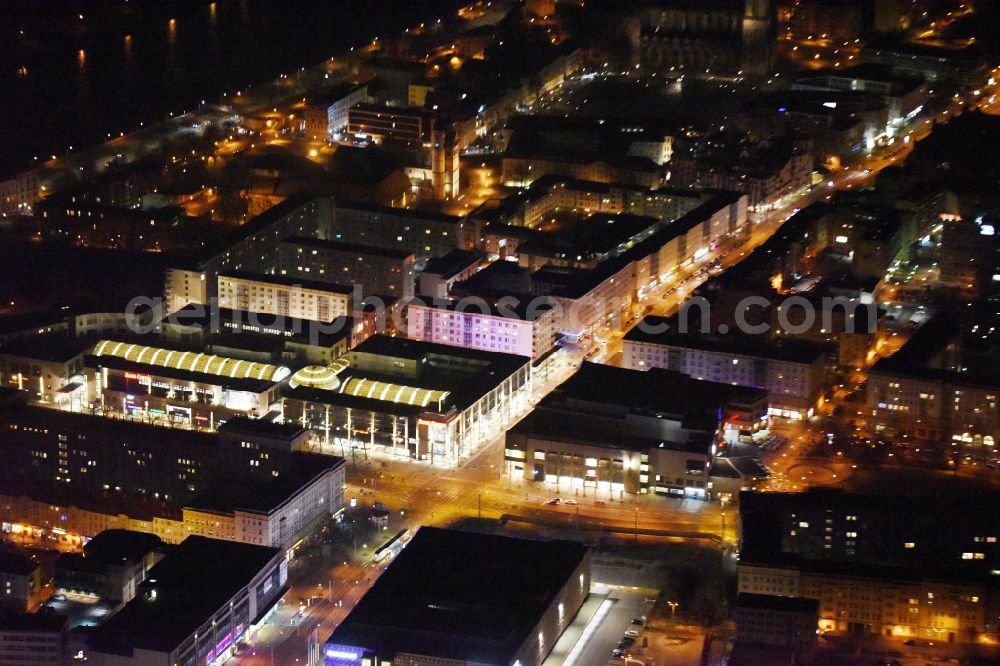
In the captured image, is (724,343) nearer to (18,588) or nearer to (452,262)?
(452,262)

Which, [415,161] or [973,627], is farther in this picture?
[415,161]

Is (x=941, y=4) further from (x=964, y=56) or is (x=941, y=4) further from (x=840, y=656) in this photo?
(x=840, y=656)

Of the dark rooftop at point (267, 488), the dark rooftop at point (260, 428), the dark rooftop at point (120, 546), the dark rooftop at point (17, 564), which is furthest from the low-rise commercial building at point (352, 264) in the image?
the dark rooftop at point (17, 564)

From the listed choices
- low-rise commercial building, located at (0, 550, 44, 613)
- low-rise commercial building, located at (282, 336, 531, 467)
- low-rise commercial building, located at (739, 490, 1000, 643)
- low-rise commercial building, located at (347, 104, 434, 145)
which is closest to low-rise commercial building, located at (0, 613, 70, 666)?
low-rise commercial building, located at (0, 550, 44, 613)

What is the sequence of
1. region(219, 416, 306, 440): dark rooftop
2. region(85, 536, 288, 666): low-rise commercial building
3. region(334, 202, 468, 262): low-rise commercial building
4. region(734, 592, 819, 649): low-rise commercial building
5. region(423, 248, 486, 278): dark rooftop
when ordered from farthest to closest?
1. region(334, 202, 468, 262): low-rise commercial building
2. region(423, 248, 486, 278): dark rooftop
3. region(219, 416, 306, 440): dark rooftop
4. region(734, 592, 819, 649): low-rise commercial building
5. region(85, 536, 288, 666): low-rise commercial building

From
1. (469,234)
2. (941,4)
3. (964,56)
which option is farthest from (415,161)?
(941,4)

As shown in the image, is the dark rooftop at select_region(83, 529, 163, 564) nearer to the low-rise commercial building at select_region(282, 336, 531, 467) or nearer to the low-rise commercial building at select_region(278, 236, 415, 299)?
the low-rise commercial building at select_region(282, 336, 531, 467)
